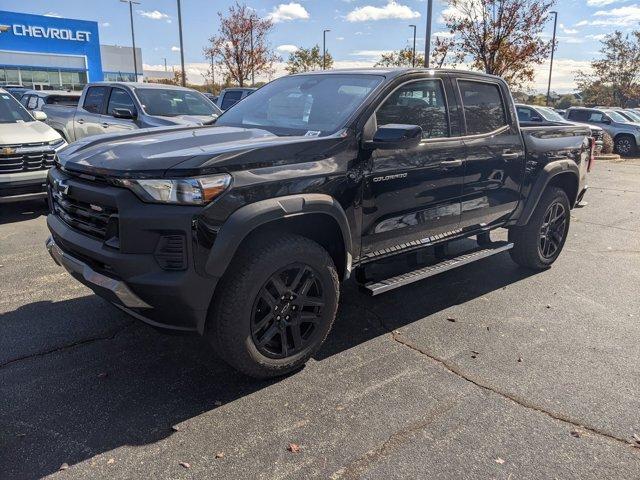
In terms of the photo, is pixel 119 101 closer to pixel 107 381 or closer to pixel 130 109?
pixel 130 109

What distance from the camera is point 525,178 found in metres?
4.98

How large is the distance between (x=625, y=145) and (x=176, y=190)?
68.2 ft

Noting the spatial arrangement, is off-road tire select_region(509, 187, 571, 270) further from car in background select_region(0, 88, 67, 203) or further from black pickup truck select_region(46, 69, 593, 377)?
car in background select_region(0, 88, 67, 203)

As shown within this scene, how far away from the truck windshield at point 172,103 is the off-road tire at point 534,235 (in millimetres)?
6386

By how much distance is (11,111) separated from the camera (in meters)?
8.03

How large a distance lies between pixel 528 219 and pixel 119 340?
12.8 feet

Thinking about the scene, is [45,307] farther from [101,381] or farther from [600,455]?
[600,455]

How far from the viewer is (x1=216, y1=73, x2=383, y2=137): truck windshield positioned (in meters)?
3.68

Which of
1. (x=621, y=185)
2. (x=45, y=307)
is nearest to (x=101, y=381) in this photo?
(x=45, y=307)

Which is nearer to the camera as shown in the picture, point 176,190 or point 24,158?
point 176,190

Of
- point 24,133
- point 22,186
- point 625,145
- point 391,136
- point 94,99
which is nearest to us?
point 391,136

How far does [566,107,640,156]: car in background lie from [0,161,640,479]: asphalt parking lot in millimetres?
16777

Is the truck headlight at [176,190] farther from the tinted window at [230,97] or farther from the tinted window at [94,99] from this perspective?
the tinted window at [230,97]

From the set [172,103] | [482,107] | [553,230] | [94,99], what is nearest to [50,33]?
[94,99]
